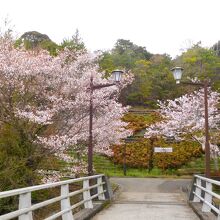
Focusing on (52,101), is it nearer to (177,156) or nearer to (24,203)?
(24,203)

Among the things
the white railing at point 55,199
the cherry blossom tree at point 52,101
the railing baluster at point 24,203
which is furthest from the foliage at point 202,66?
the railing baluster at point 24,203

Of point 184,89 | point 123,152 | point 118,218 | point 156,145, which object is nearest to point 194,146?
point 156,145

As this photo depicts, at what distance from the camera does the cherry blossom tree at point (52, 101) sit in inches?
606

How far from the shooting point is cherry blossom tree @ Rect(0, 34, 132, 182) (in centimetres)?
1538

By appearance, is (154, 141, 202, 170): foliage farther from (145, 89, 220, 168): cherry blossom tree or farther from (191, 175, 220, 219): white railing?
(191, 175, 220, 219): white railing

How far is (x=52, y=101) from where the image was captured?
17.5 m

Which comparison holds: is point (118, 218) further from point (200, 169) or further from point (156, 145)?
point (156, 145)

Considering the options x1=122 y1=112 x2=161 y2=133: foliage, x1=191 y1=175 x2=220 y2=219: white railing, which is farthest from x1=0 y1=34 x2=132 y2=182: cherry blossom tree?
x1=122 y1=112 x2=161 y2=133: foliage

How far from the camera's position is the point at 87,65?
21891 millimetres

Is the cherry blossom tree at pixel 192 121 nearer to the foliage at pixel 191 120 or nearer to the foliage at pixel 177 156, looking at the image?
the foliage at pixel 191 120

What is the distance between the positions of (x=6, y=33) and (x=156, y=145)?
1901 centimetres

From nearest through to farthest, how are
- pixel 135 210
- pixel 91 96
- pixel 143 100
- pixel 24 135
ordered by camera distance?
1. pixel 135 210
2. pixel 24 135
3. pixel 91 96
4. pixel 143 100

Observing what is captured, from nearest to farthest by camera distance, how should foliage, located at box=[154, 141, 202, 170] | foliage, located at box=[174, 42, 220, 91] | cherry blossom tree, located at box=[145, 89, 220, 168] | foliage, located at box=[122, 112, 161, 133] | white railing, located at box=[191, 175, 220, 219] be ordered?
1. white railing, located at box=[191, 175, 220, 219]
2. cherry blossom tree, located at box=[145, 89, 220, 168]
3. foliage, located at box=[154, 141, 202, 170]
4. foliage, located at box=[122, 112, 161, 133]
5. foliage, located at box=[174, 42, 220, 91]

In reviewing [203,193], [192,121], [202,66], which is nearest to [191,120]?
[192,121]
